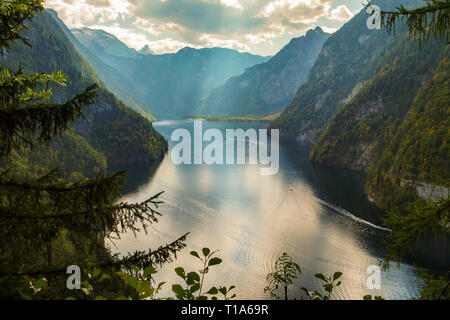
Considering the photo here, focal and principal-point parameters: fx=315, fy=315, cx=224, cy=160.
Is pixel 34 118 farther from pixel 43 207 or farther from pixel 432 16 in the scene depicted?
pixel 432 16

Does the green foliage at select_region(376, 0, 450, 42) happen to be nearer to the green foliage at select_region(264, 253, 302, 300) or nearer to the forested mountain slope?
the green foliage at select_region(264, 253, 302, 300)

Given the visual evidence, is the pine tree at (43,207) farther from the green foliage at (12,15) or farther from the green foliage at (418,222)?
the green foliage at (418,222)

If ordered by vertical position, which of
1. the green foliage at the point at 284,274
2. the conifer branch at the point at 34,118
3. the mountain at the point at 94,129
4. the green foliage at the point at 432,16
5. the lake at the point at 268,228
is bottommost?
the lake at the point at 268,228

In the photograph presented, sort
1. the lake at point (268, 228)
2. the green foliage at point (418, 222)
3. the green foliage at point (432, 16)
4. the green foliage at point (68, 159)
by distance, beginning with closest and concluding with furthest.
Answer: the green foliage at point (432, 16), the green foliage at point (418, 222), the lake at point (268, 228), the green foliage at point (68, 159)

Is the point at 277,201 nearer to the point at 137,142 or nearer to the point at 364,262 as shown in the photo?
the point at 364,262

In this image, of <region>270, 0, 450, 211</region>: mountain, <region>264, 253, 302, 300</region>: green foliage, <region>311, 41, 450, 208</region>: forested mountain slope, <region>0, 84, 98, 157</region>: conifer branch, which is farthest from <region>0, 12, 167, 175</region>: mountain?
<region>0, 84, 98, 157</region>: conifer branch

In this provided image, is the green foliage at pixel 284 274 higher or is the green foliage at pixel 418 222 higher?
the green foliage at pixel 418 222

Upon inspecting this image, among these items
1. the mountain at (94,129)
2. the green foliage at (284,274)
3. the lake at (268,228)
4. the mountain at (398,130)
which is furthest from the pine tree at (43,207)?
the mountain at (94,129)
